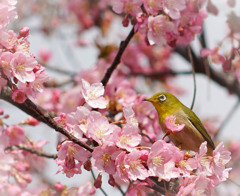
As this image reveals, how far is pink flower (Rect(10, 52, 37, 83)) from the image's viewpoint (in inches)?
69.8

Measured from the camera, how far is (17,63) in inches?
70.5

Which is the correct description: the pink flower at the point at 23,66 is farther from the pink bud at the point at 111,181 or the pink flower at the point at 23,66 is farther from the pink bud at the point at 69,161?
the pink bud at the point at 111,181

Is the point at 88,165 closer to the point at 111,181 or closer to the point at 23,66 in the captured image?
the point at 111,181

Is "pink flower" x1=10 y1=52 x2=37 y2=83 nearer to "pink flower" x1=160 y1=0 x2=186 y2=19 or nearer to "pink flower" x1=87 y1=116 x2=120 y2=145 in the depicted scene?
"pink flower" x1=87 y1=116 x2=120 y2=145

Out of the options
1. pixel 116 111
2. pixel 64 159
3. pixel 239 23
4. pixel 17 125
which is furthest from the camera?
pixel 116 111

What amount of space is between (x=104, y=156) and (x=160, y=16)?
3.52ft

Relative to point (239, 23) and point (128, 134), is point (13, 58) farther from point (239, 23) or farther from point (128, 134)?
point (239, 23)

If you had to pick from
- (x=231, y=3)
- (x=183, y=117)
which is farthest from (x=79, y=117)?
(x=231, y=3)

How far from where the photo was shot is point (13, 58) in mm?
1780

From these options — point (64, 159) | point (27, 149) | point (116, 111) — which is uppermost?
point (64, 159)

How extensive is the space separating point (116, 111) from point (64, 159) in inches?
43.9

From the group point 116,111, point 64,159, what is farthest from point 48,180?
point 64,159

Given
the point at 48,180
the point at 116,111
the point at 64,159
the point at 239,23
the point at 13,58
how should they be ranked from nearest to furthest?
the point at 13,58 < the point at 64,159 < the point at 239,23 < the point at 116,111 < the point at 48,180

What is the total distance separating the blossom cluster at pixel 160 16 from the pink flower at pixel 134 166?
3.27 feet
